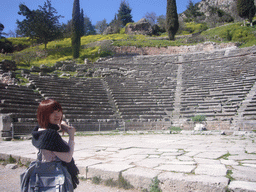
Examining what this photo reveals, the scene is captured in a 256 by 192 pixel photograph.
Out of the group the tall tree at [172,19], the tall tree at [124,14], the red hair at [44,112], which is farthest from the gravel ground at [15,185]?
the tall tree at [124,14]

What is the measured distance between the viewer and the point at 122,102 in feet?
50.0

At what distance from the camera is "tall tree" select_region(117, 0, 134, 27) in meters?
60.2

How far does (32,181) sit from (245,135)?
370 inches

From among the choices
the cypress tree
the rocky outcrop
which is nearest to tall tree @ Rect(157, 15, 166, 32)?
the rocky outcrop

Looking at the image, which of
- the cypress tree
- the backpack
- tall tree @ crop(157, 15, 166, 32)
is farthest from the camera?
tall tree @ crop(157, 15, 166, 32)

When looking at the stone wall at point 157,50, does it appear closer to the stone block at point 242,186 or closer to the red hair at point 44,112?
the stone block at point 242,186

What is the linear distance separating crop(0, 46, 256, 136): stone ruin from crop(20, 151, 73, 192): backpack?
811 centimetres

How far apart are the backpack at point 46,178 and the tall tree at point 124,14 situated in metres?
62.3

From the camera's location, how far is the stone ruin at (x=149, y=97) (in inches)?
457

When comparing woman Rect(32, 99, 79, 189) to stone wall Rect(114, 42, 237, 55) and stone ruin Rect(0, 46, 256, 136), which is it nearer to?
stone ruin Rect(0, 46, 256, 136)

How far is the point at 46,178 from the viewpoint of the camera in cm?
169

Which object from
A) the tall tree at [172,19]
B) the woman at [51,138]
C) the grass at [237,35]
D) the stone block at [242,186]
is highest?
the tall tree at [172,19]

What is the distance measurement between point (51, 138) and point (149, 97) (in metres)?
14.6

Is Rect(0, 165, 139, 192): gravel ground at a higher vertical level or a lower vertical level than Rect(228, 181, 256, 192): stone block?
lower
